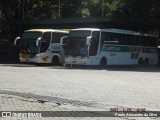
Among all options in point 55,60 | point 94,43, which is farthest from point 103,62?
point 55,60

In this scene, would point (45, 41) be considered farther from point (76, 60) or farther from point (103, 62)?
point (103, 62)

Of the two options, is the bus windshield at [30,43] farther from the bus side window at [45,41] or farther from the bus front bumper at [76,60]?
the bus front bumper at [76,60]

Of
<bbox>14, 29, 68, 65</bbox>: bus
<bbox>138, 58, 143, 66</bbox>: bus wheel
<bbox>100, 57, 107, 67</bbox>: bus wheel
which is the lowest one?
<bbox>138, 58, 143, 66</bbox>: bus wheel

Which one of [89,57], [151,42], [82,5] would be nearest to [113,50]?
[89,57]

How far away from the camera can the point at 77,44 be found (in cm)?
3234

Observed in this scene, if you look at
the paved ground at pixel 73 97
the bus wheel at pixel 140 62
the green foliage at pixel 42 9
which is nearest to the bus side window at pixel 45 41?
the bus wheel at pixel 140 62

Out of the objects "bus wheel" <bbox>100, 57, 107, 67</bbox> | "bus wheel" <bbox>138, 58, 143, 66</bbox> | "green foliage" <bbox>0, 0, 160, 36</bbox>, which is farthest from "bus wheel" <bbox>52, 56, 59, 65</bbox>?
"green foliage" <bbox>0, 0, 160, 36</bbox>

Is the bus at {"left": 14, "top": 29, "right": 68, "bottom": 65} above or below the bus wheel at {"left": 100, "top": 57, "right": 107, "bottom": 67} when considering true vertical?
above

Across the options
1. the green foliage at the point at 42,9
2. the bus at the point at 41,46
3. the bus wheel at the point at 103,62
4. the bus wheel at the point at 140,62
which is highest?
the green foliage at the point at 42,9

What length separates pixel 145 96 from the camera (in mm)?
13414

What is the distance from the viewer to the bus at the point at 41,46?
35.7 m

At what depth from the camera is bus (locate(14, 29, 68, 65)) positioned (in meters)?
35.7

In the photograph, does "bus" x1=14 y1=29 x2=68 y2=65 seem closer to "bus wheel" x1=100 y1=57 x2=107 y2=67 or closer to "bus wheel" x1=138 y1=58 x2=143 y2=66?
"bus wheel" x1=100 y1=57 x2=107 y2=67

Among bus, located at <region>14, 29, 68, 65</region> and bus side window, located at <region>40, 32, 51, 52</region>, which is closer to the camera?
bus, located at <region>14, 29, 68, 65</region>
